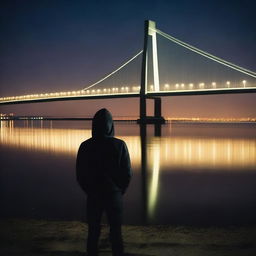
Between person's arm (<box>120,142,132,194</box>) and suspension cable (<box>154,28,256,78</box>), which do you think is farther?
suspension cable (<box>154,28,256,78</box>)

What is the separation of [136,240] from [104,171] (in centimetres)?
126

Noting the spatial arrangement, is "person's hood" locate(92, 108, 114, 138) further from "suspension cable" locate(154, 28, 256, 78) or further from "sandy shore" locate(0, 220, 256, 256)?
"suspension cable" locate(154, 28, 256, 78)

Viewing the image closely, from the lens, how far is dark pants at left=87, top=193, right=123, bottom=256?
8.25ft

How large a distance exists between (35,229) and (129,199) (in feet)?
9.03

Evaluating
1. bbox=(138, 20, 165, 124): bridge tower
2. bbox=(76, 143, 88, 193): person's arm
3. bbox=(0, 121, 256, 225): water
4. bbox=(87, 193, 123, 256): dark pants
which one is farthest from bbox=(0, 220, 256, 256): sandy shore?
bbox=(138, 20, 165, 124): bridge tower

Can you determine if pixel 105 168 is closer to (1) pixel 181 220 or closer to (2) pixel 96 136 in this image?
(2) pixel 96 136

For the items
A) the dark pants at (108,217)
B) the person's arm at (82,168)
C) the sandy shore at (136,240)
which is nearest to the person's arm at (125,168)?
the dark pants at (108,217)

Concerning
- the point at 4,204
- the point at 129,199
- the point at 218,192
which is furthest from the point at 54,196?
the point at 218,192

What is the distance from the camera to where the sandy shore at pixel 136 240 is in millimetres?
3041

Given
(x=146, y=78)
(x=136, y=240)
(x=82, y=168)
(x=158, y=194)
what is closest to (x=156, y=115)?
(x=146, y=78)

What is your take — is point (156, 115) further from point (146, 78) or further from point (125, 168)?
point (125, 168)

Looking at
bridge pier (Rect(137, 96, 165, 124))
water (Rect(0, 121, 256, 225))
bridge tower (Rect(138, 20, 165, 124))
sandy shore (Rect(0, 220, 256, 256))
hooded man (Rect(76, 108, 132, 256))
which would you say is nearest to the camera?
hooded man (Rect(76, 108, 132, 256))

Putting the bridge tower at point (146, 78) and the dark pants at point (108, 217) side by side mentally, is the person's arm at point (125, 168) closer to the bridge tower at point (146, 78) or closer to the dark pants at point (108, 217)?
the dark pants at point (108, 217)

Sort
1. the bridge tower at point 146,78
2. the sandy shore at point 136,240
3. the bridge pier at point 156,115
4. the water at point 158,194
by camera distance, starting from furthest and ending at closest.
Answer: the bridge pier at point 156,115
the bridge tower at point 146,78
the water at point 158,194
the sandy shore at point 136,240
